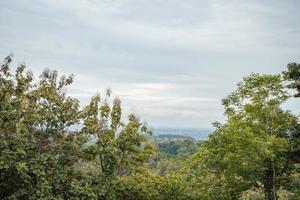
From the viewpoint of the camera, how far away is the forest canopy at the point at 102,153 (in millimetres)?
18531

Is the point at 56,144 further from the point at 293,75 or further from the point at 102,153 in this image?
the point at 293,75

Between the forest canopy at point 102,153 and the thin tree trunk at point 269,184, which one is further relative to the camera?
the thin tree trunk at point 269,184

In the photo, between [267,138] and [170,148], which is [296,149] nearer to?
[267,138]

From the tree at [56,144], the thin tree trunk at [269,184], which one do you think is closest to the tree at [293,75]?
the thin tree trunk at [269,184]

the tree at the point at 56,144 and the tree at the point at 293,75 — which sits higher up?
the tree at the point at 293,75

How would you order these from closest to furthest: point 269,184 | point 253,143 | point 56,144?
point 56,144, point 253,143, point 269,184

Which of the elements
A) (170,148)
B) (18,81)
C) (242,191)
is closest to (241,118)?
(242,191)

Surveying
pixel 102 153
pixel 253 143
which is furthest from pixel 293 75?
pixel 102 153

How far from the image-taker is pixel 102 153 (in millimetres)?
19766

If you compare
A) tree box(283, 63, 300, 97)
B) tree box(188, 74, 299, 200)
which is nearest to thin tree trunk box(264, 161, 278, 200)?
tree box(188, 74, 299, 200)

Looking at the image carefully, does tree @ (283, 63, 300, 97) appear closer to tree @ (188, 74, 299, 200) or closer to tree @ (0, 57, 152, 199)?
tree @ (188, 74, 299, 200)

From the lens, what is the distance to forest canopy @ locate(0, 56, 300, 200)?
1853cm

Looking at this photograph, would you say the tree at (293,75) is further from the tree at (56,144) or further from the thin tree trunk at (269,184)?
the tree at (56,144)

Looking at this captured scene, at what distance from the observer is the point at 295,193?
24.8 metres
